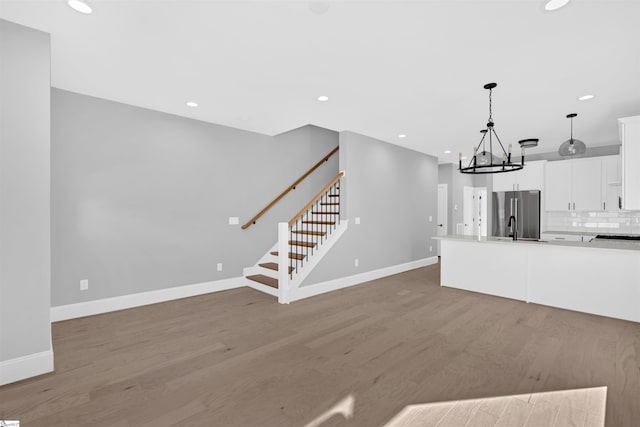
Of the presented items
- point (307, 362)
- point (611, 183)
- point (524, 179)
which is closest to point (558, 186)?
point (524, 179)

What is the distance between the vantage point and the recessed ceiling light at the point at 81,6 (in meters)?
2.09

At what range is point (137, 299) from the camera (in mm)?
4145

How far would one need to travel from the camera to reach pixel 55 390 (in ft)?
7.31

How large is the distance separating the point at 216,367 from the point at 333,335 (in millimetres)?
1233

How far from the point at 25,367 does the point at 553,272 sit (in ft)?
19.7

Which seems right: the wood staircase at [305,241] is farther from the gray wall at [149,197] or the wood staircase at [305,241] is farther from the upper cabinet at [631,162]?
the upper cabinet at [631,162]

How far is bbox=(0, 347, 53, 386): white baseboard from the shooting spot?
2287 mm

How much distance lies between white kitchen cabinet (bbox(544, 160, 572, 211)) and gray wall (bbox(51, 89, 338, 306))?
5.85m

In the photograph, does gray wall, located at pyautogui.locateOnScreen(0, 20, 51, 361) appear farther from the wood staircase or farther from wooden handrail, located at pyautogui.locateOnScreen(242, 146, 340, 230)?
wooden handrail, located at pyautogui.locateOnScreen(242, 146, 340, 230)

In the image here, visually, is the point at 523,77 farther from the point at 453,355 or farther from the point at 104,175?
the point at 104,175

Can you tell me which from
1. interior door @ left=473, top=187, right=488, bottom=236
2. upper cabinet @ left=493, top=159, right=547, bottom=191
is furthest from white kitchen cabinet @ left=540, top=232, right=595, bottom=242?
interior door @ left=473, top=187, right=488, bottom=236

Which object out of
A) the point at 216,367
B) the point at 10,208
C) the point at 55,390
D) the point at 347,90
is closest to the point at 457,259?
the point at 347,90

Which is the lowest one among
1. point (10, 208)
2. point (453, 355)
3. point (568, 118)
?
point (453, 355)

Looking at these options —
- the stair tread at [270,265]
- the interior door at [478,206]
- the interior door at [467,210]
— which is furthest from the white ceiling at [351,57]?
the interior door at [478,206]
